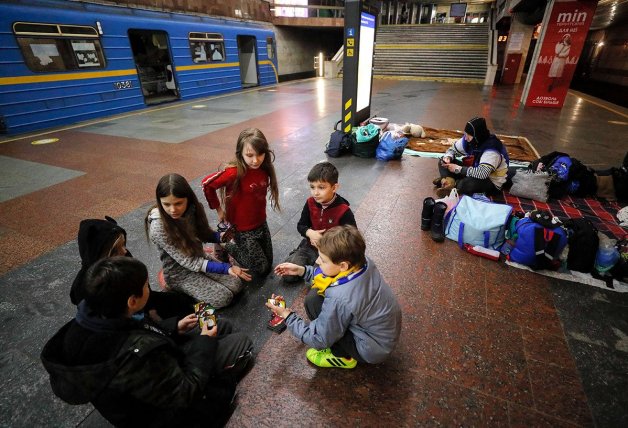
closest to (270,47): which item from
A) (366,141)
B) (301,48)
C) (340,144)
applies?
(301,48)

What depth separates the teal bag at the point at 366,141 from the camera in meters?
5.69

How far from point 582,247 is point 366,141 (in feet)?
12.2

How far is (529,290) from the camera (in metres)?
2.57

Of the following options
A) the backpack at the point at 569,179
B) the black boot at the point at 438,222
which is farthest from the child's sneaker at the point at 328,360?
the backpack at the point at 569,179

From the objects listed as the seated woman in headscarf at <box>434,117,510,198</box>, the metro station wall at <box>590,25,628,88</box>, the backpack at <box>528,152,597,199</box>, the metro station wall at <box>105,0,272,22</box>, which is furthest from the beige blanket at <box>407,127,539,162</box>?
the metro station wall at <box>590,25,628,88</box>

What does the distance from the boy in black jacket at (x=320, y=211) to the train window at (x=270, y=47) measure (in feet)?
51.7

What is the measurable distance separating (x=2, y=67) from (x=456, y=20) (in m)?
34.4

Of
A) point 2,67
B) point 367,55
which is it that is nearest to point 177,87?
point 2,67

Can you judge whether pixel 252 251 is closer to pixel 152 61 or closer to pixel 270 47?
pixel 152 61

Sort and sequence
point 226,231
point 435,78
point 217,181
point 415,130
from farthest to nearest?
point 435,78 < point 415,130 < point 226,231 < point 217,181

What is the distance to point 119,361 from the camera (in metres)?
1.14

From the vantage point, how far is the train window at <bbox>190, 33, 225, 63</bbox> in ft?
38.0

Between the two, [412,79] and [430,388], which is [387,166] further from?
[412,79]

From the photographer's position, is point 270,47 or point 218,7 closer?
point 218,7
